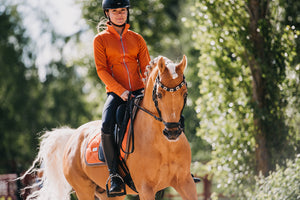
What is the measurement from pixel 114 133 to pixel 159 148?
77 cm

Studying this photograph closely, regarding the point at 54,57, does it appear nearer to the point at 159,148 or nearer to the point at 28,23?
the point at 28,23

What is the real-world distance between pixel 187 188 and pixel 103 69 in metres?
1.77

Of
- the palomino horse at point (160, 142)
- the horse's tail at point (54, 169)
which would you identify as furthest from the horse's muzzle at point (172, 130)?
the horse's tail at point (54, 169)

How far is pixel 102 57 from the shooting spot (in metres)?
5.58

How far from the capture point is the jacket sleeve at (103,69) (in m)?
5.41

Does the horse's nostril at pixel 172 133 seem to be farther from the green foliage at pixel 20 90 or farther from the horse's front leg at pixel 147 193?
the green foliage at pixel 20 90

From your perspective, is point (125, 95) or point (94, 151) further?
point (94, 151)

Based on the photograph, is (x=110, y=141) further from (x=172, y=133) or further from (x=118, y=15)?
(x=118, y=15)

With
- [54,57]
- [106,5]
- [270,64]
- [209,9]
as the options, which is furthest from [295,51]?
[54,57]

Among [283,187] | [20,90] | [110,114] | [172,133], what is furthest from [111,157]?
[20,90]

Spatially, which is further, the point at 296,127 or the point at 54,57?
the point at 54,57

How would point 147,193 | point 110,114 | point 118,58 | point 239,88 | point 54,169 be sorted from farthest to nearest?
point 239,88
point 54,169
point 118,58
point 110,114
point 147,193

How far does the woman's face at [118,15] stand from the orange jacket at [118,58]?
91mm

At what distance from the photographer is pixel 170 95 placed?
4434mm
